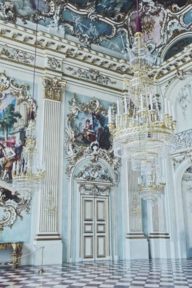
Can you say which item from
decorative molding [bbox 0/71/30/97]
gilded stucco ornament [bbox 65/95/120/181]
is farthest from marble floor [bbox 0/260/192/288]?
decorative molding [bbox 0/71/30/97]

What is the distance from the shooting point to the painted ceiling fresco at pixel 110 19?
10750 mm

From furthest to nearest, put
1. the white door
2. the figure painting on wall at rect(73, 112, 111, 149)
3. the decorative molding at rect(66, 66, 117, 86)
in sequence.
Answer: the decorative molding at rect(66, 66, 117, 86) < the figure painting on wall at rect(73, 112, 111, 149) < the white door

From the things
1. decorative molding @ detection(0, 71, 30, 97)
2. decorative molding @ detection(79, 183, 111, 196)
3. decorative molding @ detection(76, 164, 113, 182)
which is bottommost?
decorative molding @ detection(79, 183, 111, 196)

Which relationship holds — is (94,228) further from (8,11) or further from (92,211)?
(8,11)

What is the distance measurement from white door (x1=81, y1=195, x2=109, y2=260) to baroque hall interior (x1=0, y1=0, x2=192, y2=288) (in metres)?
0.03

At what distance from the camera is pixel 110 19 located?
12.2 m

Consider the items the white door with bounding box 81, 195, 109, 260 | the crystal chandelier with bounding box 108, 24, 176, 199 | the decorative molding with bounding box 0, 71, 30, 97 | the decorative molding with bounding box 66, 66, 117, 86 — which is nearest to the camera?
the crystal chandelier with bounding box 108, 24, 176, 199

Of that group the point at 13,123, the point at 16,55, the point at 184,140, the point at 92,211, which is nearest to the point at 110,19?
the point at 16,55

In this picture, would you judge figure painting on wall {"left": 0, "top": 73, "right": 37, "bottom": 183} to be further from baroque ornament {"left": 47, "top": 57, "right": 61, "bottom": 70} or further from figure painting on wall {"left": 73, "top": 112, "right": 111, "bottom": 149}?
figure painting on wall {"left": 73, "top": 112, "right": 111, "bottom": 149}

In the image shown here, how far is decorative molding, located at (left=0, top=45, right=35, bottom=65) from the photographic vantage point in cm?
982

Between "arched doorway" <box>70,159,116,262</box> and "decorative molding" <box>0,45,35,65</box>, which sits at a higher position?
"decorative molding" <box>0,45,35,65</box>

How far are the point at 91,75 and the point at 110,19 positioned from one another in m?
2.39

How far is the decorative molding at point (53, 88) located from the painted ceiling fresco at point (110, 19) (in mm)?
1700

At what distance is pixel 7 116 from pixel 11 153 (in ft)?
3.61
